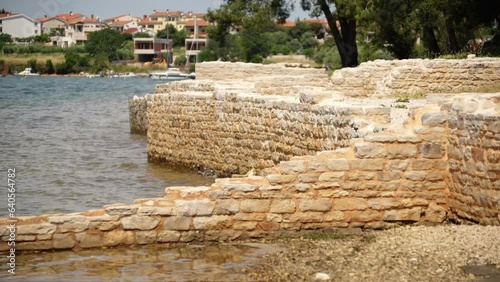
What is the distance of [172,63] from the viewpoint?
126750 millimetres

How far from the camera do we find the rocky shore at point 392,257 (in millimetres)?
9469

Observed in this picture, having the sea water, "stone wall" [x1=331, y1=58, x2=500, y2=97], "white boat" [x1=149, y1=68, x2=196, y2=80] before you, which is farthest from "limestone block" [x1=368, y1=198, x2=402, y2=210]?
"white boat" [x1=149, y1=68, x2=196, y2=80]

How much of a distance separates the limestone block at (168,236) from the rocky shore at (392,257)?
1.18 m

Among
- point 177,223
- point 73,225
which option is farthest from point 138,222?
point 73,225

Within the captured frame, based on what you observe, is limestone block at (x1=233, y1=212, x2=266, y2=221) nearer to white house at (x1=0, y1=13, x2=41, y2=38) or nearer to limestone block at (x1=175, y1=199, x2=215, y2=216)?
limestone block at (x1=175, y1=199, x2=215, y2=216)

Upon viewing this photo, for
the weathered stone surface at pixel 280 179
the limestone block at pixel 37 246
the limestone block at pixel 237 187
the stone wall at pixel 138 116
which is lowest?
the stone wall at pixel 138 116

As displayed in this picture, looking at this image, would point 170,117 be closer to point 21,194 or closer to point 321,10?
point 21,194

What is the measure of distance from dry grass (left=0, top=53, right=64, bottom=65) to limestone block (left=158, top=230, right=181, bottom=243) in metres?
103

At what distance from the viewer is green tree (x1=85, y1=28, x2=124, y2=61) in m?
116

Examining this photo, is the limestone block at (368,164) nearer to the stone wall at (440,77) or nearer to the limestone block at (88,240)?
the limestone block at (88,240)

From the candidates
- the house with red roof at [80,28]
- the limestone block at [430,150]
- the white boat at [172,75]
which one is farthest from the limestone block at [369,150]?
the house with red roof at [80,28]

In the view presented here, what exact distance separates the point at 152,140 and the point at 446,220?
12.6 metres

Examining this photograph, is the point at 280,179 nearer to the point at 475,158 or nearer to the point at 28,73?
the point at 475,158

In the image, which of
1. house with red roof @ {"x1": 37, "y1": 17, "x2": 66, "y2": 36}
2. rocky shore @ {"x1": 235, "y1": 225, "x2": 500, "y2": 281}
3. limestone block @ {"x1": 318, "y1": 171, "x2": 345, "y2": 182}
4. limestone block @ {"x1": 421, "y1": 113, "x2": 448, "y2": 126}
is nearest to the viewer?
rocky shore @ {"x1": 235, "y1": 225, "x2": 500, "y2": 281}
